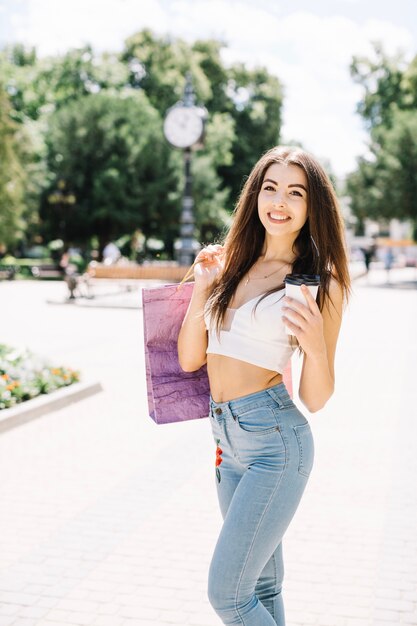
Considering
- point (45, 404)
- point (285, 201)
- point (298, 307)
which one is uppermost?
point (285, 201)

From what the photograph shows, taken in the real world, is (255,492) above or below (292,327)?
below

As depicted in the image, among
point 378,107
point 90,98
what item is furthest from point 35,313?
point 378,107

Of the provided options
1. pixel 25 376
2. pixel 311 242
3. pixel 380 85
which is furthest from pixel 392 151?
pixel 311 242

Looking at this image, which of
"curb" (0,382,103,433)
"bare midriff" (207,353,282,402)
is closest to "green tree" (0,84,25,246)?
"curb" (0,382,103,433)

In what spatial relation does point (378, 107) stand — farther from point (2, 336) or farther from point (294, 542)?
point (294, 542)

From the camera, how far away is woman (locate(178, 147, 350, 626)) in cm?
227

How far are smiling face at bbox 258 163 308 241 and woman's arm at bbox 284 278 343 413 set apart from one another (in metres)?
0.25

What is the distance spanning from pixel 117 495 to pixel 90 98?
128ft

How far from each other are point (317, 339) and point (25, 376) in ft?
19.4

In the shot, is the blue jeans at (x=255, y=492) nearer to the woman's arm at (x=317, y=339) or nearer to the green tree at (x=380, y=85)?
the woman's arm at (x=317, y=339)

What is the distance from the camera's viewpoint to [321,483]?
5.48 metres

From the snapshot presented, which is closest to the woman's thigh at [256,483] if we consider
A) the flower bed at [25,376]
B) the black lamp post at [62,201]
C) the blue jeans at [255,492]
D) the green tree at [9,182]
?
the blue jeans at [255,492]

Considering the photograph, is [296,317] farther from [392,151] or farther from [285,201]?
[392,151]

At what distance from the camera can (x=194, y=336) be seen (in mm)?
2598
